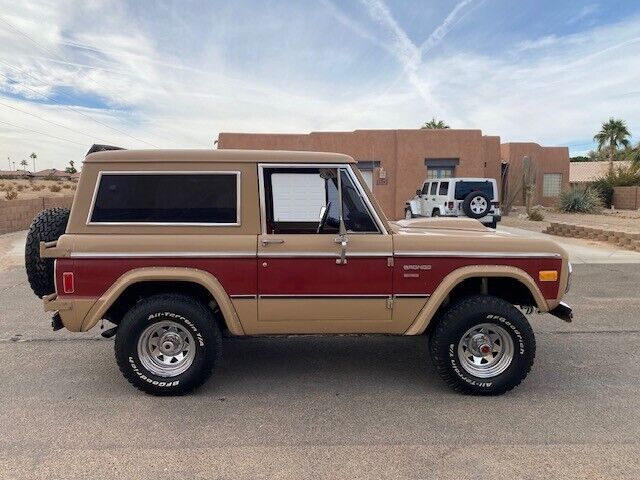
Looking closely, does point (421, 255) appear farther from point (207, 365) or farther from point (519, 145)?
point (519, 145)

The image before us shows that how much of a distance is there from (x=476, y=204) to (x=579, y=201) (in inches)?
513

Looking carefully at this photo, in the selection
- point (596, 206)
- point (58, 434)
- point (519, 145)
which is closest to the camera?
point (58, 434)

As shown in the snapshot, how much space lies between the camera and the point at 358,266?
140 inches

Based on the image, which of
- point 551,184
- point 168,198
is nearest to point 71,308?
point 168,198

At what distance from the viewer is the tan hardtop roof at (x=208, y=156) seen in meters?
3.55

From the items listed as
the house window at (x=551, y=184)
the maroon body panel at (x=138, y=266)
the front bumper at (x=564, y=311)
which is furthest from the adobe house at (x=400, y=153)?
the maroon body panel at (x=138, y=266)

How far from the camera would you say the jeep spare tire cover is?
1457 cm

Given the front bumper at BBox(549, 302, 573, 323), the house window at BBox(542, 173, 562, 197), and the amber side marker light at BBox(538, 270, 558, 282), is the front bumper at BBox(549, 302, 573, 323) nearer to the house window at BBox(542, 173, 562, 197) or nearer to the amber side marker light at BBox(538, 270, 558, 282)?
the amber side marker light at BBox(538, 270, 558, 282)

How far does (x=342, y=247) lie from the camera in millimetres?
3453

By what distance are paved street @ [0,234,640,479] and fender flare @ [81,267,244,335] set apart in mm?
Answer: 741

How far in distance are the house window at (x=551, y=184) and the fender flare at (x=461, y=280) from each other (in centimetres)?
2791

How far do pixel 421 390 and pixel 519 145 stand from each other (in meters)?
26.7

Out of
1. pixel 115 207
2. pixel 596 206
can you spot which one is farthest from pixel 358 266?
pixel 596 206

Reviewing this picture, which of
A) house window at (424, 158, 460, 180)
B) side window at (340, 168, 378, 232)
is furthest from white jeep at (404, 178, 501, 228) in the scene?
side window at (340, 168, 378, 232)
